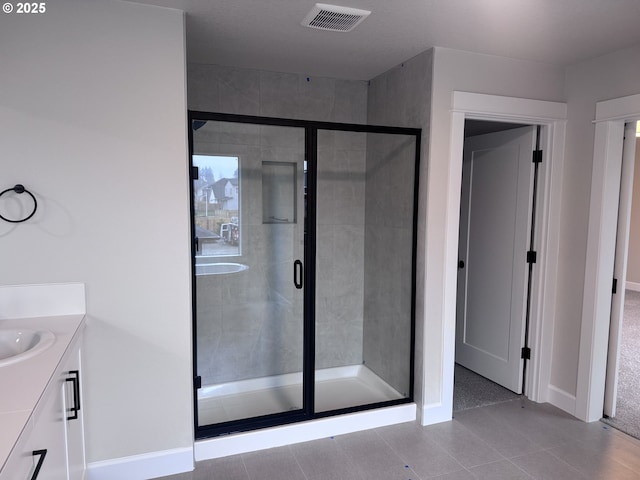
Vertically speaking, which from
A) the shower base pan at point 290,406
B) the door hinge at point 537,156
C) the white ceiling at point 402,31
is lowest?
the shower base pan at point 290,406

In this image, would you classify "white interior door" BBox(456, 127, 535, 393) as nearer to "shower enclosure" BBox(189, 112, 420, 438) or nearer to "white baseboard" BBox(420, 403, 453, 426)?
"white baseboard" BBox(420, 403, 453, 426)

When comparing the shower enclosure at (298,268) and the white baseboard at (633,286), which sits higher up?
the shower enclosure at (298,268)

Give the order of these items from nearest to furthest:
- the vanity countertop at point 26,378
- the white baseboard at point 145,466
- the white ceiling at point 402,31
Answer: the vanity countertop at point 26,378 → the white ceiling at point 402,31 → the white baseboard at point 145,466

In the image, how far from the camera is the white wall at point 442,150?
2939 millimetres

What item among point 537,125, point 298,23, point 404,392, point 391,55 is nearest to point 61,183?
point 298,23

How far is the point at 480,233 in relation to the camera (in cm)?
395

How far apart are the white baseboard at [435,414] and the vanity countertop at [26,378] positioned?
224 cm

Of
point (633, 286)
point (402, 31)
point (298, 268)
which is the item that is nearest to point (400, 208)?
point (298, 268)

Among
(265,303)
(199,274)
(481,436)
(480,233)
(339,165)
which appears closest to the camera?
(199,274)

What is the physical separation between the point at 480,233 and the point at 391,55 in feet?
5.80

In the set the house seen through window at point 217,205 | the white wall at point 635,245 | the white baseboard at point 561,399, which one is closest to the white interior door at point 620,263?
the white baseboard at point 561,399

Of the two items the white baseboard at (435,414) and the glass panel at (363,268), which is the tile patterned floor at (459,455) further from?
the glass panel at (363,268)

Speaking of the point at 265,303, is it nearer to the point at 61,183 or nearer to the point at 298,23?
the point at 61,183

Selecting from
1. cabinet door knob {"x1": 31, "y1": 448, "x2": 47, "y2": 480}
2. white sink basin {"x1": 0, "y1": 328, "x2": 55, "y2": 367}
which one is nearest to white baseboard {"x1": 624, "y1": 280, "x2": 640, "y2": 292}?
white sink basin {"x1": 0, "y1": 328, "x2": 55, "y2": 367}
